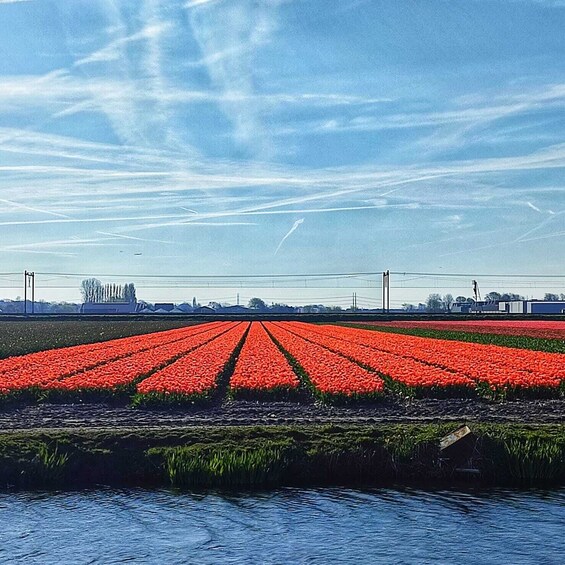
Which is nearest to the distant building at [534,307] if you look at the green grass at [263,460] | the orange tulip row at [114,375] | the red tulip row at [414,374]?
→ the red tulip row at [414,374]

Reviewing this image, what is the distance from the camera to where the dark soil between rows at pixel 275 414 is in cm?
2025

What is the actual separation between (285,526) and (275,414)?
859 centimetres

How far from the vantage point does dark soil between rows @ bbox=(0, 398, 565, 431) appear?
2025 cm

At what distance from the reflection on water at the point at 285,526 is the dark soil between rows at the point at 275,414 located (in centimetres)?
508

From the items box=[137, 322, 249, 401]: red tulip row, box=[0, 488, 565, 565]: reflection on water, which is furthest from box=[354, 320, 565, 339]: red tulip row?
box=[0, 488, 565, 565]: reflection on water

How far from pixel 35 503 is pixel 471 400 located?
13.5 m

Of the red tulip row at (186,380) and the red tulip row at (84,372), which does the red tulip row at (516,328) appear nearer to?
the red tulip row at (84,372)

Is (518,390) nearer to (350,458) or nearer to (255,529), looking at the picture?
(350,458)

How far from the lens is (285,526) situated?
12969 mm

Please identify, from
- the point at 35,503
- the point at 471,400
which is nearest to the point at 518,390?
the point at 471,400

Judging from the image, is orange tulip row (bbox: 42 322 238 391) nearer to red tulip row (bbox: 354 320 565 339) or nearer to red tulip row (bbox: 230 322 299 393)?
red tulip row (bbox: 230 322 299 393)

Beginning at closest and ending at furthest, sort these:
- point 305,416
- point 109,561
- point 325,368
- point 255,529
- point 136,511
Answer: point 109,561
point 255,529
point 136,511
point 305,416
point 325,368

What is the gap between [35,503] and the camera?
47.0ft

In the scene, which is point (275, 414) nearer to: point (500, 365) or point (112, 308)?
point (500, 365)
